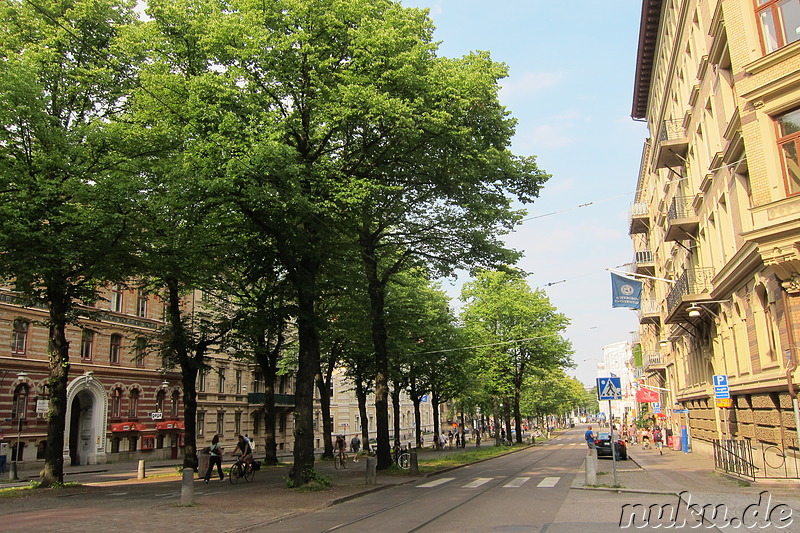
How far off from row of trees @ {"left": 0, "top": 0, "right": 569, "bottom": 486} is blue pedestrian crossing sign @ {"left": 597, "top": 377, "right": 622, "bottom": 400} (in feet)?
21.0

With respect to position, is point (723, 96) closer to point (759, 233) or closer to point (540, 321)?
point (759, 233)

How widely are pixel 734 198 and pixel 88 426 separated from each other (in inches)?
1447

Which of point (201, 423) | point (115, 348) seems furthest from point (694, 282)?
point (201, 423)

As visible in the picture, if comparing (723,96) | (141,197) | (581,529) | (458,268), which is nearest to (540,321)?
(458,268)

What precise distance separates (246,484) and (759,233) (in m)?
18.1

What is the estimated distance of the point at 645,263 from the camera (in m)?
49.3

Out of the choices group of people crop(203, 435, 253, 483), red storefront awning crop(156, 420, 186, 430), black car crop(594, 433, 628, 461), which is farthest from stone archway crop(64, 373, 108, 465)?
black car crop(594, 433, 628, 461)

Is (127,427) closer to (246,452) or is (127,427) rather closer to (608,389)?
(246,452)

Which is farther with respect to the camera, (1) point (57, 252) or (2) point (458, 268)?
(2) point (458, 268)

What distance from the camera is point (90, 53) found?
21906 mm

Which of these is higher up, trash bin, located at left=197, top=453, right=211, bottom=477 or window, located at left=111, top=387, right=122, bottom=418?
window, located at left=111, top=387, right=122, bottom=418

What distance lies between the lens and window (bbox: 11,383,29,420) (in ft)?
107

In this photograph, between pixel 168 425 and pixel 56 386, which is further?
pixel 168 425

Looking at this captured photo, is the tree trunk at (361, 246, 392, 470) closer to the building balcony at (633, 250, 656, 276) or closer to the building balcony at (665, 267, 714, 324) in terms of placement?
the building balcony at (665, 267, 714, 324)
